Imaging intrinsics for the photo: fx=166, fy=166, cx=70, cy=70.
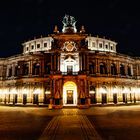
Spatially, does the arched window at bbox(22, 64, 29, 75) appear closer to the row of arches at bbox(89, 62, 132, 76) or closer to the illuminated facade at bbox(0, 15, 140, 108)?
the illuminated facade at bbox(0, 15, 140, 108)

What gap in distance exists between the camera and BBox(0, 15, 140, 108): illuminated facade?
39.5 meters

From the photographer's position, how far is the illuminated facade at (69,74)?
1555 inches

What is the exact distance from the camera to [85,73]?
1550 inches

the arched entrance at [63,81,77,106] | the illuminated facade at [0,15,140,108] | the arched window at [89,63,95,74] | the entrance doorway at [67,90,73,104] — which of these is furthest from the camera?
the arched window at [89,63,95,74]

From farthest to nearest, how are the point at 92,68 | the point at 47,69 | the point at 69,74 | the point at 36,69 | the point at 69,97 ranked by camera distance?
the point at 36,69 < the point at 47,69 < the point at 92,68 < the point at 69,97 < the point at 69,74

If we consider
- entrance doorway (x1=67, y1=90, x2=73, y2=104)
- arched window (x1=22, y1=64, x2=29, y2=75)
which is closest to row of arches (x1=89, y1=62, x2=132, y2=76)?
entrance doorway (x1=67, y1=90, x2=73, y2=104)

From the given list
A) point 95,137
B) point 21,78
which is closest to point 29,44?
point 21,78

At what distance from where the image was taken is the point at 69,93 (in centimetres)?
4134

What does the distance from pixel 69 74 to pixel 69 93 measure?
16.7 feet

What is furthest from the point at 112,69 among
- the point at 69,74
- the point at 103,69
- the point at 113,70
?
the point at 69,74

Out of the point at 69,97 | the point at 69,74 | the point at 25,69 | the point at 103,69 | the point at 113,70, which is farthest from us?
the point at 25,69

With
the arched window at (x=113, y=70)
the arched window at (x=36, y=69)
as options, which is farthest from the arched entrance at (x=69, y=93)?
the arched window at (x=113, y=70)

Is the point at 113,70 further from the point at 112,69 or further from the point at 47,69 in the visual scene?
the point at 47,69

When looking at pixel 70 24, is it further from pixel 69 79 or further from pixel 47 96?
pixel 47 96
